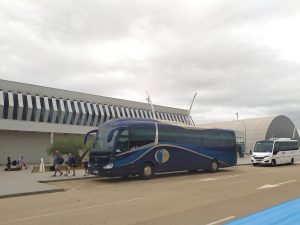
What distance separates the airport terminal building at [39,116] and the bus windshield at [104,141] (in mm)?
25604

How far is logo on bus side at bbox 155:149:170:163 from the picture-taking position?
2297 centimetres

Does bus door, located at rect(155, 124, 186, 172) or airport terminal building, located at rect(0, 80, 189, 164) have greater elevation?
airport terminal building, located at rect(0, 80, 189, 164)

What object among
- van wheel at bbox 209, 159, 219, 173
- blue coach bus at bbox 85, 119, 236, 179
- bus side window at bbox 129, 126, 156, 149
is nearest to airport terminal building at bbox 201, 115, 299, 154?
van wheel at bbox 209, 159, 219, 173

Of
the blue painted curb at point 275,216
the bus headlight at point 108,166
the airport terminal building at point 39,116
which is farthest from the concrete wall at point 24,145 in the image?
the blue painted curb at point 275,216

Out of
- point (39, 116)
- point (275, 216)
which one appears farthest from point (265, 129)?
point (275, 216)

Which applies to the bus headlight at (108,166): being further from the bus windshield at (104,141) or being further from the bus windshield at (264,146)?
the bus windshield at (264,146)

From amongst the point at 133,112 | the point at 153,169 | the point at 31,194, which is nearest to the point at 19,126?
the point at 133,112

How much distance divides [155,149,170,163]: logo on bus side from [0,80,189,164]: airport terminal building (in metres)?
26.5

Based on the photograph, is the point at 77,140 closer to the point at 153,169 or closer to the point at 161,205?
the point at 153,169

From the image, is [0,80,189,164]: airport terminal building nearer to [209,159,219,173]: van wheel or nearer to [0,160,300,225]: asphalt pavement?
[209,159,219,173]: van wheel

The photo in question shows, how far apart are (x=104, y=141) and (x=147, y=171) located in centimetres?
307

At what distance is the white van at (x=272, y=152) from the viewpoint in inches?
1428

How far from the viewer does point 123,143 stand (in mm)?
20938

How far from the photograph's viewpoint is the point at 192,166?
1018 inches
